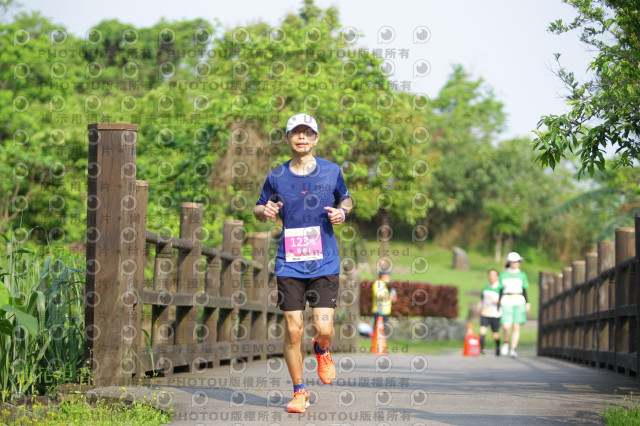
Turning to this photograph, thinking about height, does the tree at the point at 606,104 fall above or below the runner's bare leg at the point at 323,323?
above

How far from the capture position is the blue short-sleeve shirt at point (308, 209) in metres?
5.70

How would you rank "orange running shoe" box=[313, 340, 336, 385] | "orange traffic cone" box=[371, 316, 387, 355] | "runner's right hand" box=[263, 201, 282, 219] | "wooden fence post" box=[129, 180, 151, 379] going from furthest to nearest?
"orange traffic cone" box=[371, 316, 387, 355]
"wooden fence post" box=[129, 180, 151, 379]
"orange running shoe" box=[313, 340, 336, 385]
"runner's right hand" box=[263, 201, 282, 219]

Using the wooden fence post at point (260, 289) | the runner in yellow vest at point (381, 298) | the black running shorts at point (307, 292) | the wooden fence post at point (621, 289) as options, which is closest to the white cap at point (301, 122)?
the black running shorts at point (307, 292)

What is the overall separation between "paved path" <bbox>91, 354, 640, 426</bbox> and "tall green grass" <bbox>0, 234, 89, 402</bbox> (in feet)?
1.94

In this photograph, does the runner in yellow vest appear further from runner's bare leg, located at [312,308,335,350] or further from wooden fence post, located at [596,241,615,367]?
runner's bare leg, located at [312,308,335,350]

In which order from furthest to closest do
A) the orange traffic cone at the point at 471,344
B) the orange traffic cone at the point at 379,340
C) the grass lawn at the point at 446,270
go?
the grass lawn at the point at 446,270
the orange traffic cone at the point at 471,344
the orange traffic cone at the point at 379,340

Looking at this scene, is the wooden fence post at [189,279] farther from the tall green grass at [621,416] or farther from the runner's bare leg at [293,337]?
the tall green grass at [621,416]

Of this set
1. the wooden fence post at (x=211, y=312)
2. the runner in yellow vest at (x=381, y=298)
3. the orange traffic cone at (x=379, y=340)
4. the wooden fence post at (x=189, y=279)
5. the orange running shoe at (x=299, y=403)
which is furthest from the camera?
the runner in yellow vest at (x=381, y=298)

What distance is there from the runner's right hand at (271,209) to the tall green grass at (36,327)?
54.5 inches

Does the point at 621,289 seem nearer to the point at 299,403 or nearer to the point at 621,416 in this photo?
the point at 621,416

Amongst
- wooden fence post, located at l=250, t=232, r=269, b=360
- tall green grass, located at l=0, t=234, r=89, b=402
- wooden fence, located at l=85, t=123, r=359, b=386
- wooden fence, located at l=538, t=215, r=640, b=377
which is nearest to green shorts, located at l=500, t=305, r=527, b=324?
wooden fence, located at l=538, t=215, r=640, b=377

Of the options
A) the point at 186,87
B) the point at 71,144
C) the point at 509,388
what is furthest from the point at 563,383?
the point at 71,144

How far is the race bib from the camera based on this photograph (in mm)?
5664

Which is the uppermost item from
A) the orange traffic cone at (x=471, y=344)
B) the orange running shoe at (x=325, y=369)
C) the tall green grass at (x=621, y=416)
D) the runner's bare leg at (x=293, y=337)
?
the runner's bare leg at (x=293, y=337)
